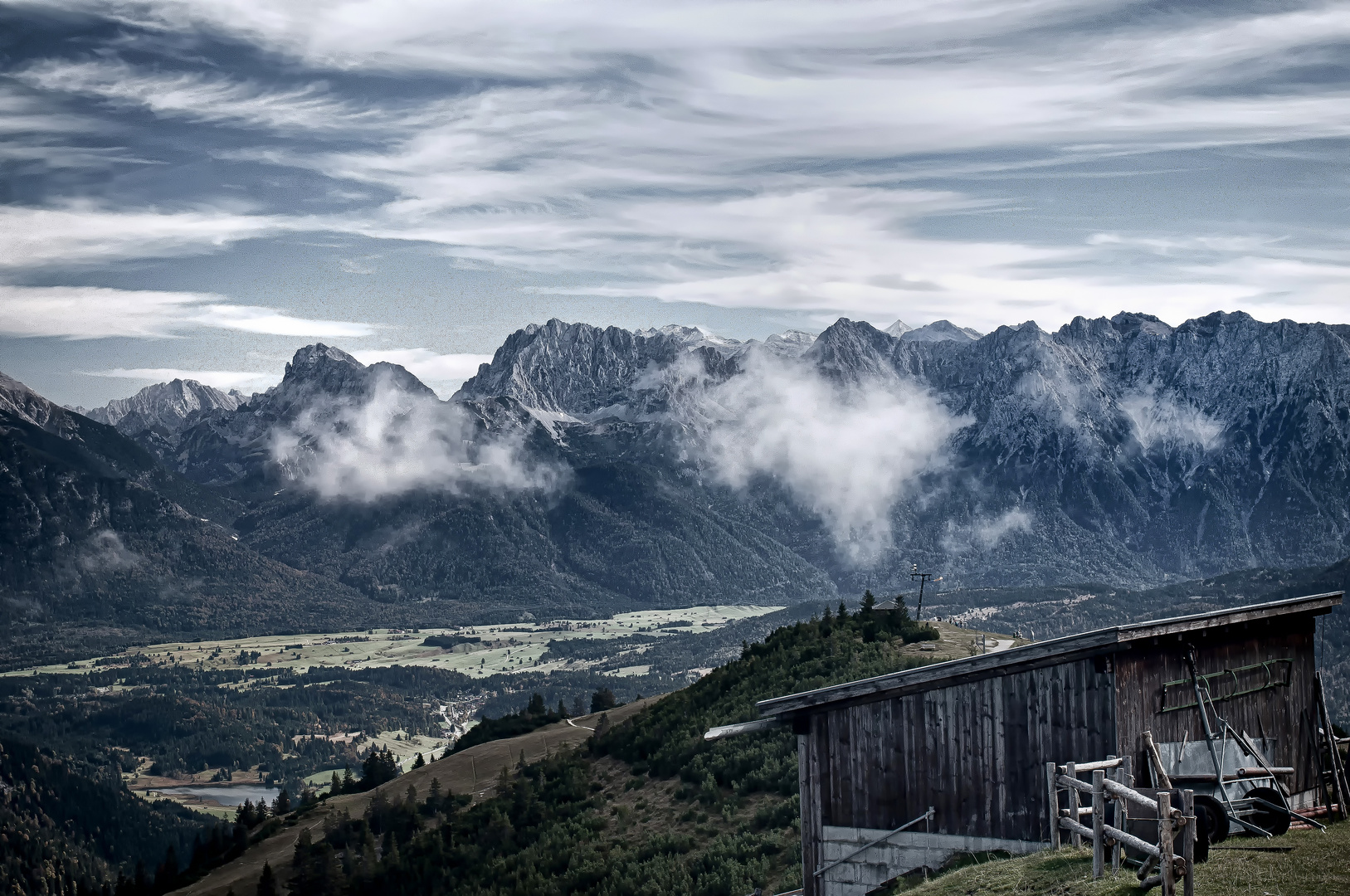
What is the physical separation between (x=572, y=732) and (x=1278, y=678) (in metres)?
62.9

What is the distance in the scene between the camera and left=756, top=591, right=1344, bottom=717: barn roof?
2312 cm

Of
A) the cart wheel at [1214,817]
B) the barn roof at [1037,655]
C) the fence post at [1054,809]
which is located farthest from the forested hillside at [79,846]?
the cart wheel at [1214,817]

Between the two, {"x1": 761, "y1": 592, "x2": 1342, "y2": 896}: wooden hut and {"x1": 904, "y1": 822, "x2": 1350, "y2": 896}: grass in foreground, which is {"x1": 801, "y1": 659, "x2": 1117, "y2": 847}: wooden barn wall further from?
{"x1": 904, "y1": 822, "x2": 1350, "y2": 896}: grass in foreground

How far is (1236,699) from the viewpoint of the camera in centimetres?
2550

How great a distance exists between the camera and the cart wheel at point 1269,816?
945 inches

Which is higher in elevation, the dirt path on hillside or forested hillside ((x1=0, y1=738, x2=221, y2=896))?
the dirt path on hillside

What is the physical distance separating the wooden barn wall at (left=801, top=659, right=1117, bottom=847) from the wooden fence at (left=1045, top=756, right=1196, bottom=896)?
0.83 meters

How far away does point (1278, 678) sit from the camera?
87.2ft

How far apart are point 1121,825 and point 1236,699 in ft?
23.9

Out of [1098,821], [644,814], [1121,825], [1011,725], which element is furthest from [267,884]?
[1098,821]

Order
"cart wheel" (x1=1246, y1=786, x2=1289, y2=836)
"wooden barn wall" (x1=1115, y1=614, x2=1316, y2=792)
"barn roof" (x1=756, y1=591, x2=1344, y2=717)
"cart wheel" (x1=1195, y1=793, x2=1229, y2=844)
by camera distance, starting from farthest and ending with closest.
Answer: "cart wheel" (x1=1246, y1=786, x2=1289, y2=836) → "wooden barn wall" (x1=1115, y1=614, x2=1316, y2=792) → "barn roof" (x1=756, y1=591, x2=1344, y2=717) → "cart wheel" (x1=1195, y1=793, x2=1229, y2=844)

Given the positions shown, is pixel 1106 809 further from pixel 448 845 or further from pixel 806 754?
pixel 448 845

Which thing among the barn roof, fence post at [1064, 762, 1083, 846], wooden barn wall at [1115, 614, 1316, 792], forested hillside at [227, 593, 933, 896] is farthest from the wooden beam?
forested hillside at [227, 593, 933, 896]

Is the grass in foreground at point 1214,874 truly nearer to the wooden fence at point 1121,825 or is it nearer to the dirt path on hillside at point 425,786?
the wooden fence at point 1121,825
